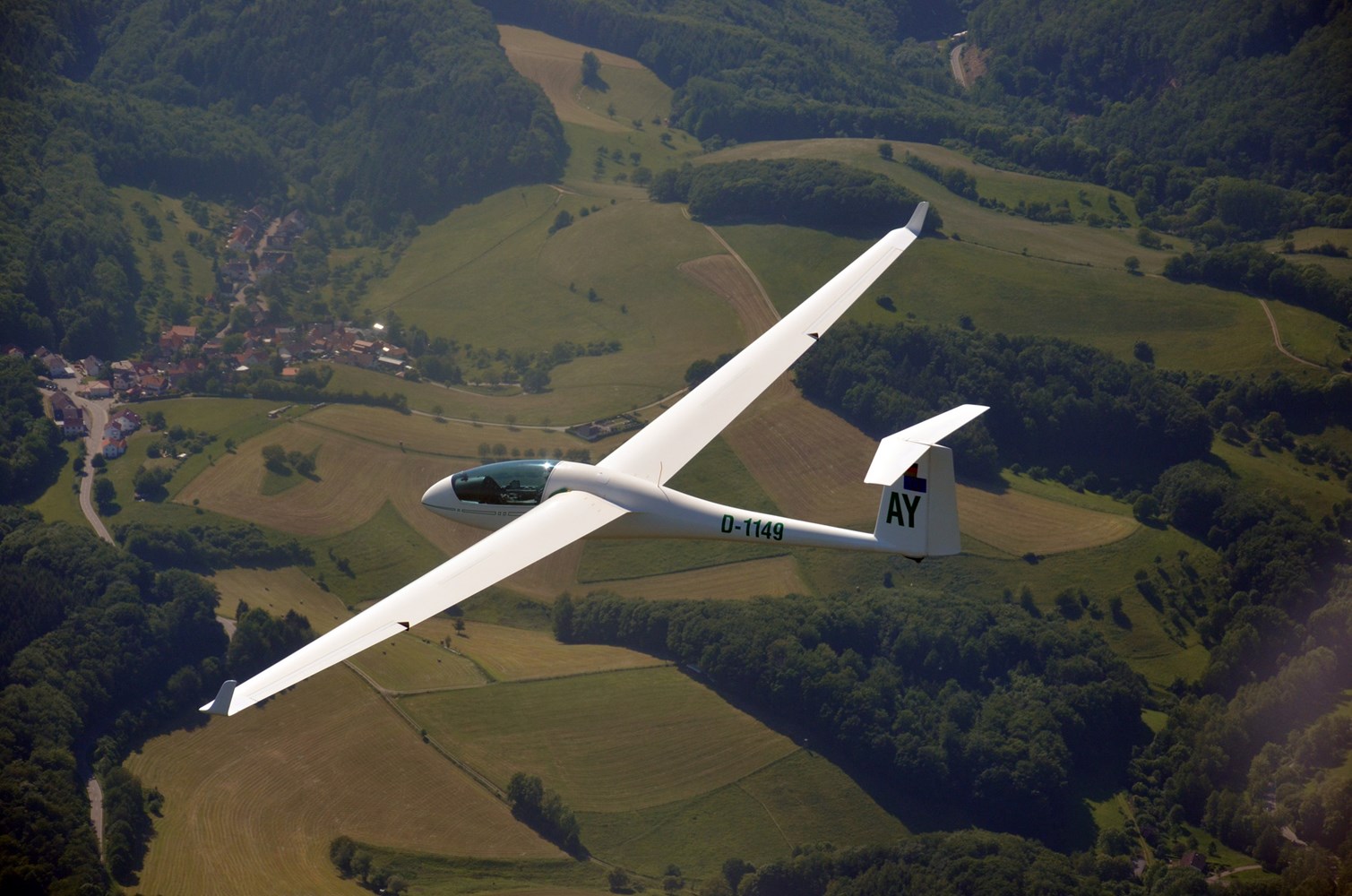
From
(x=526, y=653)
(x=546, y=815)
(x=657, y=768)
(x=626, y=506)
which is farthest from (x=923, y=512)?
(x=526, y=653)

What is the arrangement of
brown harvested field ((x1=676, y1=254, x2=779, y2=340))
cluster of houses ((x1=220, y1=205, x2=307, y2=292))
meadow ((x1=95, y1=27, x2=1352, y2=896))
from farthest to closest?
cluster of houses ((x1=220, y1=205, x2=307, y2=292)) < brown harvested field ((x1=676, y1=254, x2=779, y2=340)) < meadow ((x1=95, y1=27, x2=1352, y2=896))

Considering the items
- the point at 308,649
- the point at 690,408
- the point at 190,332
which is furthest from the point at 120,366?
the point at 308,649

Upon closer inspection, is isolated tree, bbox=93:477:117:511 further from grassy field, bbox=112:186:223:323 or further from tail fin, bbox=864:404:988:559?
tail fin, bbox=864:404:988:559

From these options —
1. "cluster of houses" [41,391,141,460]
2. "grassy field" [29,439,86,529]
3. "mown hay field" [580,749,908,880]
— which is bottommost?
"mown hay field" [580,749,908,880]

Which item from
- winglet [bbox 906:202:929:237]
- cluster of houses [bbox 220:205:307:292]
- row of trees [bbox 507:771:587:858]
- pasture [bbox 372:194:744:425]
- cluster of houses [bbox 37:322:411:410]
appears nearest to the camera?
winglet [bbox 906:202:929:237]

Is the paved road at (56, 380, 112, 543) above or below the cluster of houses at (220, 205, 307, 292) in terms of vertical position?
below

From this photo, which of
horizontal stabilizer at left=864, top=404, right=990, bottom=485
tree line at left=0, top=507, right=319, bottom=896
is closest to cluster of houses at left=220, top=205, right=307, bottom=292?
tree line at left=0, top=507, right=319, bottom=896

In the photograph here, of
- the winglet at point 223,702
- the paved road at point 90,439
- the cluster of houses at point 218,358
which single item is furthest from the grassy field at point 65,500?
the winglet at point 223,702

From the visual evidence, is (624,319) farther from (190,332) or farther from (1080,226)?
(1080,226)
